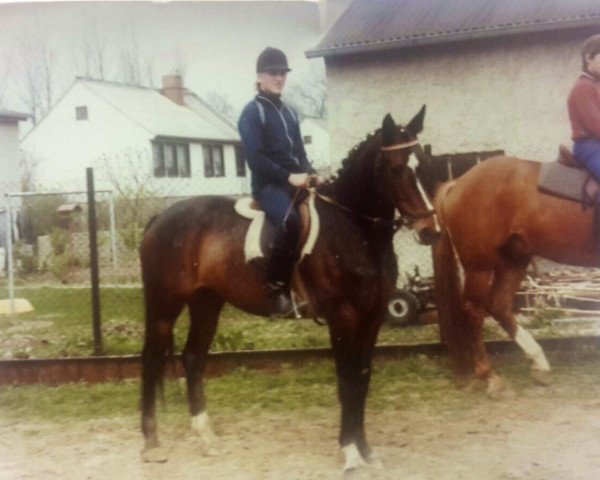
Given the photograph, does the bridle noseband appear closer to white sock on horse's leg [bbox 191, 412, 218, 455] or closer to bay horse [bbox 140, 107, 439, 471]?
bay horse [bbox 140, 107, 439, 471]

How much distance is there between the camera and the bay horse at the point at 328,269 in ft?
12.6

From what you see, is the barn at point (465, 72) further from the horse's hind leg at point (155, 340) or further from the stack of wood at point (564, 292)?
the horse's hind leg at point (155, 340)

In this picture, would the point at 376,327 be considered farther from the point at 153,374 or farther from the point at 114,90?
the point at 114,90

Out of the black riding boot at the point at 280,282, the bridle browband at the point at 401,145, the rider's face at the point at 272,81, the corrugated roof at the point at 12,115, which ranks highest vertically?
the corrugated roof at the point at 12,115

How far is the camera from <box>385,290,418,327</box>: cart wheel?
22.1 ft

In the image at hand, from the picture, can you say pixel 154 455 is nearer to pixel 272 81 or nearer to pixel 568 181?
pixel 272 81

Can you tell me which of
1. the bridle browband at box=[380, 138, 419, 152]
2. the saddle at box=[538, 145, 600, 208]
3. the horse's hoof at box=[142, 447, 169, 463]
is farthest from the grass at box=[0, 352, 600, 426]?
the bridle browband at box=[380, 138, 419, 152]

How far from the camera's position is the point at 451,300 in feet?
17.8

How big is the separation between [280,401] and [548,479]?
2.11m

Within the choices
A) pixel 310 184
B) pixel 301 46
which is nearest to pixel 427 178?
pixel 310 184

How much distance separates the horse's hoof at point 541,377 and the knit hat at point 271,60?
277cm

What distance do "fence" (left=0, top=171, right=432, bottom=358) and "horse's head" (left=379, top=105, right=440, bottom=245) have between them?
8.14 ft

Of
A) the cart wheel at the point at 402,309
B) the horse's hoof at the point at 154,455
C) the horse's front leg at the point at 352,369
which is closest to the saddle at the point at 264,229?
the horse's front leg at the point at 352,369

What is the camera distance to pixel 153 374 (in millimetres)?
4570
